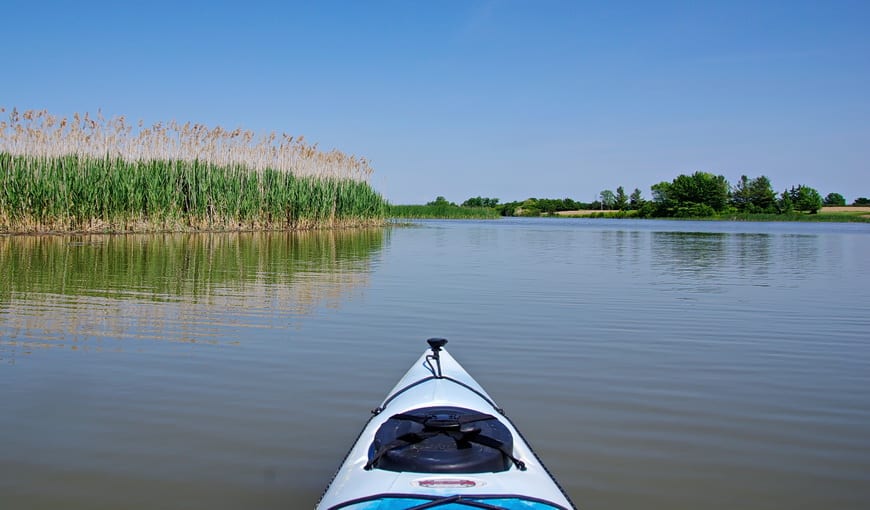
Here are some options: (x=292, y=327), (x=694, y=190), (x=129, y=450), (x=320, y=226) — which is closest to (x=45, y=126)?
(x=320, y=226)

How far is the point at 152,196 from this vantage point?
22.1 m

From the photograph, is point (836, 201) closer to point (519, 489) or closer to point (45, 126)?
point (45, 126)

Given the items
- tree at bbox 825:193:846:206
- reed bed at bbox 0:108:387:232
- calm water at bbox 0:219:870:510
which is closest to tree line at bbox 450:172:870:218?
tree at bbox 825:193:846:206

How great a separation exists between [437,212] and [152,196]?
137ft

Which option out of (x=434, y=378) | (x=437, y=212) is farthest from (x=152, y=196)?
(x=437, y=212)

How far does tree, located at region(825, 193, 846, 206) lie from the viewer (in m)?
116

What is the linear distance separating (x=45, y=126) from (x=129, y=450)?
19.6m

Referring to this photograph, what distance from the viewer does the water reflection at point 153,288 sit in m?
6.99

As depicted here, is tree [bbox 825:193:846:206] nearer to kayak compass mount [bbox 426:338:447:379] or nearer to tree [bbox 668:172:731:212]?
tree [bbox 668:172:731:212]

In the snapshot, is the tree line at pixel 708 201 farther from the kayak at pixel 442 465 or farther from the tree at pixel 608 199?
the kayak at pixel 442 465

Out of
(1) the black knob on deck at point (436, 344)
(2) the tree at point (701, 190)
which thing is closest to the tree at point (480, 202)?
(2) the tree at point (701, 190)

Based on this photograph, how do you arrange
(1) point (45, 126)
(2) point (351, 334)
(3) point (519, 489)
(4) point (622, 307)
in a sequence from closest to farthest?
(3) point (519, 489), (2) point (351, 334), (4) point (622, 307), (1) point (45, 126)

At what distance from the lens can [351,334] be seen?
23.1ft

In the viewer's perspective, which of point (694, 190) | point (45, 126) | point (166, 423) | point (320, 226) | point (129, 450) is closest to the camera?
point (129, 450)
